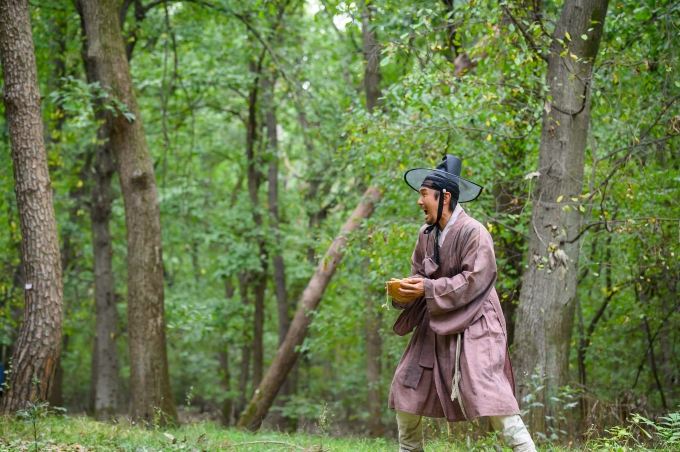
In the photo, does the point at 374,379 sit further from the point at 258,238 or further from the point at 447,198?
the point at 447,198

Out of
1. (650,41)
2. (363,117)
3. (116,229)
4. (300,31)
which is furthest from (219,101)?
(650,41)

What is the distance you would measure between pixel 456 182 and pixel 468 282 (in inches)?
31.1

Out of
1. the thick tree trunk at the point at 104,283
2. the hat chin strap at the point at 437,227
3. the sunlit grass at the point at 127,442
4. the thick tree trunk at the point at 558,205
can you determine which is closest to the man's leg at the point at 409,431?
the sunlit grass at the point at 127,442

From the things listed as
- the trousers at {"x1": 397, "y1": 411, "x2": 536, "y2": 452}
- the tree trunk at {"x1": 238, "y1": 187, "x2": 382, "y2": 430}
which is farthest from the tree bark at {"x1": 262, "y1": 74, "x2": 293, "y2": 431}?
the trousers at {"x1": 397, "y1": 411, "x2": 536, "y2": 452}

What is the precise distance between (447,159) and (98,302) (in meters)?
10.4

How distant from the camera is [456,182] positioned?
4.63m

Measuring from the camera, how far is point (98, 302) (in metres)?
13.2

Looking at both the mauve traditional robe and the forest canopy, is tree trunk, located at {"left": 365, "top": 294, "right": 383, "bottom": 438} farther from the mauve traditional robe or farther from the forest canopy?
the mauve traditional robe

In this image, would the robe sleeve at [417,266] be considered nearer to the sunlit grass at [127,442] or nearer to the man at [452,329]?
the man at [452,329]

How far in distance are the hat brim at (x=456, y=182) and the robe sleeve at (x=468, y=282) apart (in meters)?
0.43

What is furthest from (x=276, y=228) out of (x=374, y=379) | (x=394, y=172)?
(x=394, y=172)

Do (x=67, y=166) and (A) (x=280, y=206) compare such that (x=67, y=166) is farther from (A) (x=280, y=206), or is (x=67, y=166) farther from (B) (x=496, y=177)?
(B) (x=496, y=177)

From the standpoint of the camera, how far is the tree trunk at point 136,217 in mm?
8688

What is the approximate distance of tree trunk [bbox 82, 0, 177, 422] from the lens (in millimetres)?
8688
